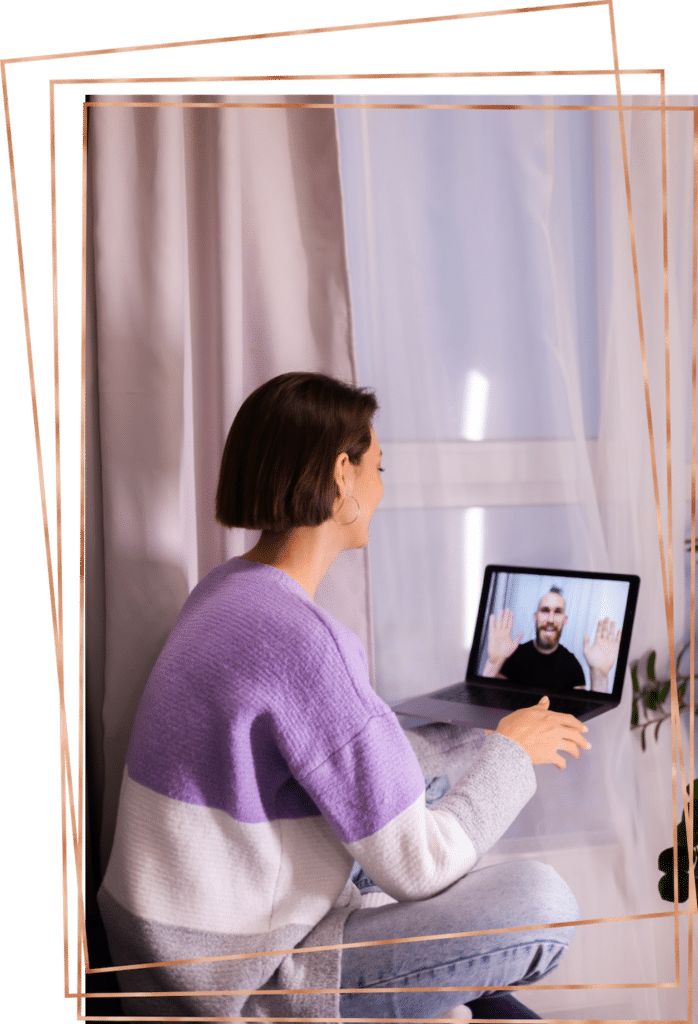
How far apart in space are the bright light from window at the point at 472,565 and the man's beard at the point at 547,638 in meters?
0.10

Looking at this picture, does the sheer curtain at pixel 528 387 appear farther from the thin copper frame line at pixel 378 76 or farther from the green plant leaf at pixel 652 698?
the thin copper frame line at pixel 378 76

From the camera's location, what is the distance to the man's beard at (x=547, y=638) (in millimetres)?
1165

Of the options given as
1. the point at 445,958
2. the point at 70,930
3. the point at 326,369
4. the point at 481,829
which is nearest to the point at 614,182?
the point at 326,369

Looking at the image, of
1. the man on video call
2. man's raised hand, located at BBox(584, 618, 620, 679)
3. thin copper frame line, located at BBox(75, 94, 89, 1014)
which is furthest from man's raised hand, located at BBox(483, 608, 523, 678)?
thin copper frame line, located at BBox(75, 94, 89, 1014)

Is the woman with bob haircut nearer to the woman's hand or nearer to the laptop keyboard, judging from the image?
the woman's hand

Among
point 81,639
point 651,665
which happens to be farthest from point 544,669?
point 81,639

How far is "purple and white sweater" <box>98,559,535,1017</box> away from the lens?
753 millimetres

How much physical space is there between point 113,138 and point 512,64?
1.42 ft

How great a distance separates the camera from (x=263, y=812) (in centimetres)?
79

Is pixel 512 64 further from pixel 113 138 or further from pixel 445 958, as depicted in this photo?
pixel 445 958

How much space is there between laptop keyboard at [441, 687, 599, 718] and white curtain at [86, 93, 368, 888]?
0.40 meters

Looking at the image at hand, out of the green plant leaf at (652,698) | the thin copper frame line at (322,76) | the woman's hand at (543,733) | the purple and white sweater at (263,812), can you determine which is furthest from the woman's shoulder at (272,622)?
the green plant leaf at (652,698)

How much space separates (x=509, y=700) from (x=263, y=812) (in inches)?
18.4

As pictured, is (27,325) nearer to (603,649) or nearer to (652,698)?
(603,649)
